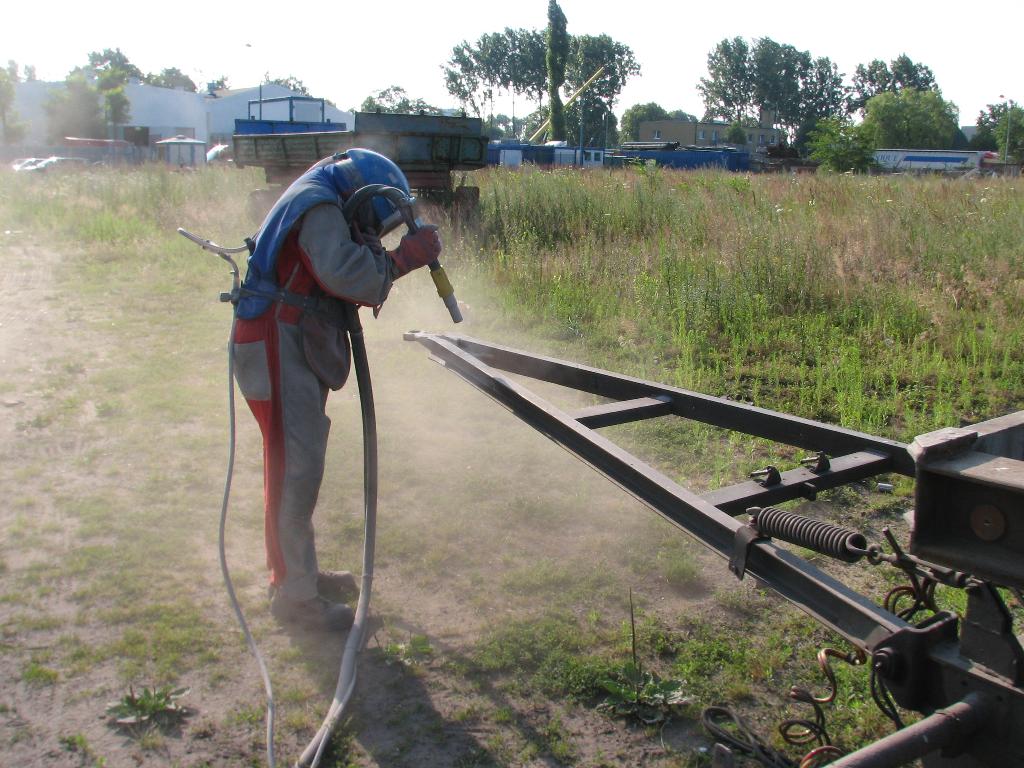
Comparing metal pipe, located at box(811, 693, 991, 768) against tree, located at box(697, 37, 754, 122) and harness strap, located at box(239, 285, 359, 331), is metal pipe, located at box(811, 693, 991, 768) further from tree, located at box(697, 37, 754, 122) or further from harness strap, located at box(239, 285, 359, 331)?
tree, located at box(697, 37, 754, 122)

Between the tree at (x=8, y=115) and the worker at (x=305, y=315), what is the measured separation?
6456cm

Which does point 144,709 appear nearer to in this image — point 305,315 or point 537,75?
point 305,315

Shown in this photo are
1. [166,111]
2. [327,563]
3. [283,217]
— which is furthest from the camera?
[166,111]

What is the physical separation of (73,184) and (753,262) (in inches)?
695

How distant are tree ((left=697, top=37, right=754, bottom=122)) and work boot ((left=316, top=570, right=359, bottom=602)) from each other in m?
126

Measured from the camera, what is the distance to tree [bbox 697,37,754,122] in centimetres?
12156

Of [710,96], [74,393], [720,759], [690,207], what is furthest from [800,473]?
[710,96]

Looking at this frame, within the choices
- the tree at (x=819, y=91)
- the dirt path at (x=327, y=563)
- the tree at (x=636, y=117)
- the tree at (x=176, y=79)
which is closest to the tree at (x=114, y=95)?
the tree at (x=176, y=79)

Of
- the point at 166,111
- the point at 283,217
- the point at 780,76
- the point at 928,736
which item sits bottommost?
the point at 928,736

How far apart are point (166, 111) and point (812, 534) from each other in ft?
277

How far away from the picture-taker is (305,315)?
3.52 metres

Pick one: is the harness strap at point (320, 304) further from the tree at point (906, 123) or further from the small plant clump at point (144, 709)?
the tree at point (906, 123)

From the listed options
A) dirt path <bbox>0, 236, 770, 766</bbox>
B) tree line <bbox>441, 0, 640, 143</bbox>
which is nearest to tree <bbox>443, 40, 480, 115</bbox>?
tree line <bbox>441, 0, 640, 143</bbox>

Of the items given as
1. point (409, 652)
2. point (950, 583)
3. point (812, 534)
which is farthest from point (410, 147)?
point (950, 583)
